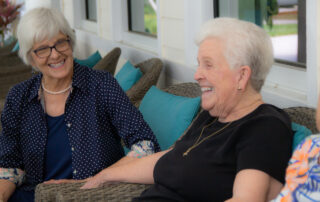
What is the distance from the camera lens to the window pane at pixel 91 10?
6.26m

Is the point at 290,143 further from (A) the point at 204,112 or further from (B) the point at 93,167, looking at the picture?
(B) the point at 93,167

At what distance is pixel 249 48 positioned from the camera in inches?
66.8

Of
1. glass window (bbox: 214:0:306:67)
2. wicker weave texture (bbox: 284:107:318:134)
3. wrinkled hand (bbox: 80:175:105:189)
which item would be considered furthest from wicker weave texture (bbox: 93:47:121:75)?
wicker weave texture (bbox: 284:107:318:134)

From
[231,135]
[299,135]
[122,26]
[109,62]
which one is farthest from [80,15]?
[299,135]

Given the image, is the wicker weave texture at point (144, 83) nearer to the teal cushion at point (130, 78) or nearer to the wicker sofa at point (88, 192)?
the teal cushion at point (130, 78)

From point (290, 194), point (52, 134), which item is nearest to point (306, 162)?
point (290, 194)

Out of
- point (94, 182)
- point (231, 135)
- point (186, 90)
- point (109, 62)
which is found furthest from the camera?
point (109, 62)

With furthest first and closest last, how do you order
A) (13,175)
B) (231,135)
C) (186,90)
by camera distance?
(186,90)
(13,175)
(231,135)

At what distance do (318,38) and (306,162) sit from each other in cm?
75

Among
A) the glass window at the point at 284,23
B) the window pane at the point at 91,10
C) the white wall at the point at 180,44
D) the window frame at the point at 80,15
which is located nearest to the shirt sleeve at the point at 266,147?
the white wall at the point at 180,44

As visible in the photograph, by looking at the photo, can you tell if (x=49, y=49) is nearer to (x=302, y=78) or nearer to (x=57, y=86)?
(x=57, y=86)

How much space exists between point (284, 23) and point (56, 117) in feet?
3.76

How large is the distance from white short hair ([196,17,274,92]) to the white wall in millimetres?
371

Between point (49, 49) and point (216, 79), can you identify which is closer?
point (216, 79)
